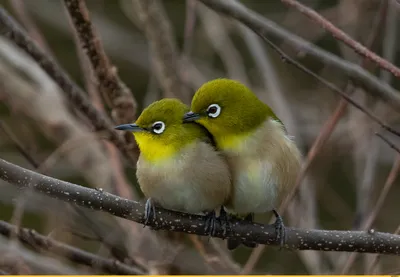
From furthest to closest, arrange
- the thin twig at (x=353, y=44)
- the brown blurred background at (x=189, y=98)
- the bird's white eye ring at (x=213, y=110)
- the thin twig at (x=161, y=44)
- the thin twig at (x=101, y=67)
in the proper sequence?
the thin twig at (x=161, y=44) < the brown blurred background at (x=189, y=98) < the thin twig at (x=101, y=67) < the bird's white eye ring at (x=213, y=110) < the thin twig at (x=353, y=44)

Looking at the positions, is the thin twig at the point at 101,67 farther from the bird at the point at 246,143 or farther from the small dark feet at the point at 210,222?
the small dark feet at the point at 210,222

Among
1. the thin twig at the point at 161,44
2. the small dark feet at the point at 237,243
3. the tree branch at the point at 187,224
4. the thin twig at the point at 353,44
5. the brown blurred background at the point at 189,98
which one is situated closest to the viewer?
the tree branch at the point at 187,224

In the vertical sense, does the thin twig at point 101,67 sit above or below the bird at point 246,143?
above

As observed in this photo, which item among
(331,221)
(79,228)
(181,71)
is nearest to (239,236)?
(79,228)

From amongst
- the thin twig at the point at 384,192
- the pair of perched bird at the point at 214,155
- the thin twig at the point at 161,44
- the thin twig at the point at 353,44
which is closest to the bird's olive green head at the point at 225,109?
the pair of perched bird at the point at 214,155

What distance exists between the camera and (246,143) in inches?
99.7

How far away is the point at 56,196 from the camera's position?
207 centimetres

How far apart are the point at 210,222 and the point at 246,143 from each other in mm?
332

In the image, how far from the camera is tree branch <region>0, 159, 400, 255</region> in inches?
80.5

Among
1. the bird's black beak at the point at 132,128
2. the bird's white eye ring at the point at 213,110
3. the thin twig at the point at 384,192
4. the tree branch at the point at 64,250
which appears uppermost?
the bird's white eye ring at the point at 213,110

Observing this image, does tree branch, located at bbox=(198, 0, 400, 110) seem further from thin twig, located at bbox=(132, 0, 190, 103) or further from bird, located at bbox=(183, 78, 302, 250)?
thin twig, located at bbox=(132, 0, 190, 103)

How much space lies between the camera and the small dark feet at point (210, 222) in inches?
91.5

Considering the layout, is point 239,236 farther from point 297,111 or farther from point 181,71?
point 297,111

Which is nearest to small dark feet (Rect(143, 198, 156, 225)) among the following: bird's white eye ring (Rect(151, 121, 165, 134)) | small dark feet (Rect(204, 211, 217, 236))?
small dark feet (Rect(204, 211, 217, 236))
